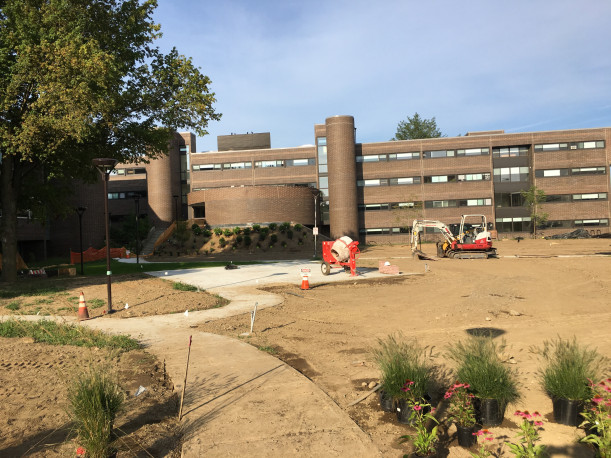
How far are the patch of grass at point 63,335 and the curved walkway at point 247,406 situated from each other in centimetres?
63

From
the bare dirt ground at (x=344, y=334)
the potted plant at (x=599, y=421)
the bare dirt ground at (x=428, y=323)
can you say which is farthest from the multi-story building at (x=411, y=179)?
the potted plant at (x=599, y=421)

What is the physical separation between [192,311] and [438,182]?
5469 cm

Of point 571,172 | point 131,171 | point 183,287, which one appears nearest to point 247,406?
point 183,287

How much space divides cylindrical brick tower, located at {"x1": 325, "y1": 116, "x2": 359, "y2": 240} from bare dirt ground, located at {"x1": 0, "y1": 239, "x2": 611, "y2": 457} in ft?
123

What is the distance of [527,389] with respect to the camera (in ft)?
23.2

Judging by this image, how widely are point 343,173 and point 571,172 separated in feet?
105

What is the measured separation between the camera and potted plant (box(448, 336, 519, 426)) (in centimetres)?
591

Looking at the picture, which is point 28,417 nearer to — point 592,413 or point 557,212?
point 592,413

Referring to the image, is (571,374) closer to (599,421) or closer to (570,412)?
(570,412)

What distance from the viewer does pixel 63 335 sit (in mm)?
11133

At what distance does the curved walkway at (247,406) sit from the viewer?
5.15 meters

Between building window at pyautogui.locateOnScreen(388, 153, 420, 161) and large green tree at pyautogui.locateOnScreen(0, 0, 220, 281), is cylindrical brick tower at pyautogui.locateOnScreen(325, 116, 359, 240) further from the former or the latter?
large green tree at pyautogui.locateOnScreen(0, 0, 220, 281)

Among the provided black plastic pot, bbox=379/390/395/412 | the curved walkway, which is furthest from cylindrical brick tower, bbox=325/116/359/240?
black plastic pot, bbox=379/390/395/412

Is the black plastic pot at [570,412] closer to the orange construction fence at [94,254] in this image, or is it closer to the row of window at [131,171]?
the orange construction fence at [94,254]
